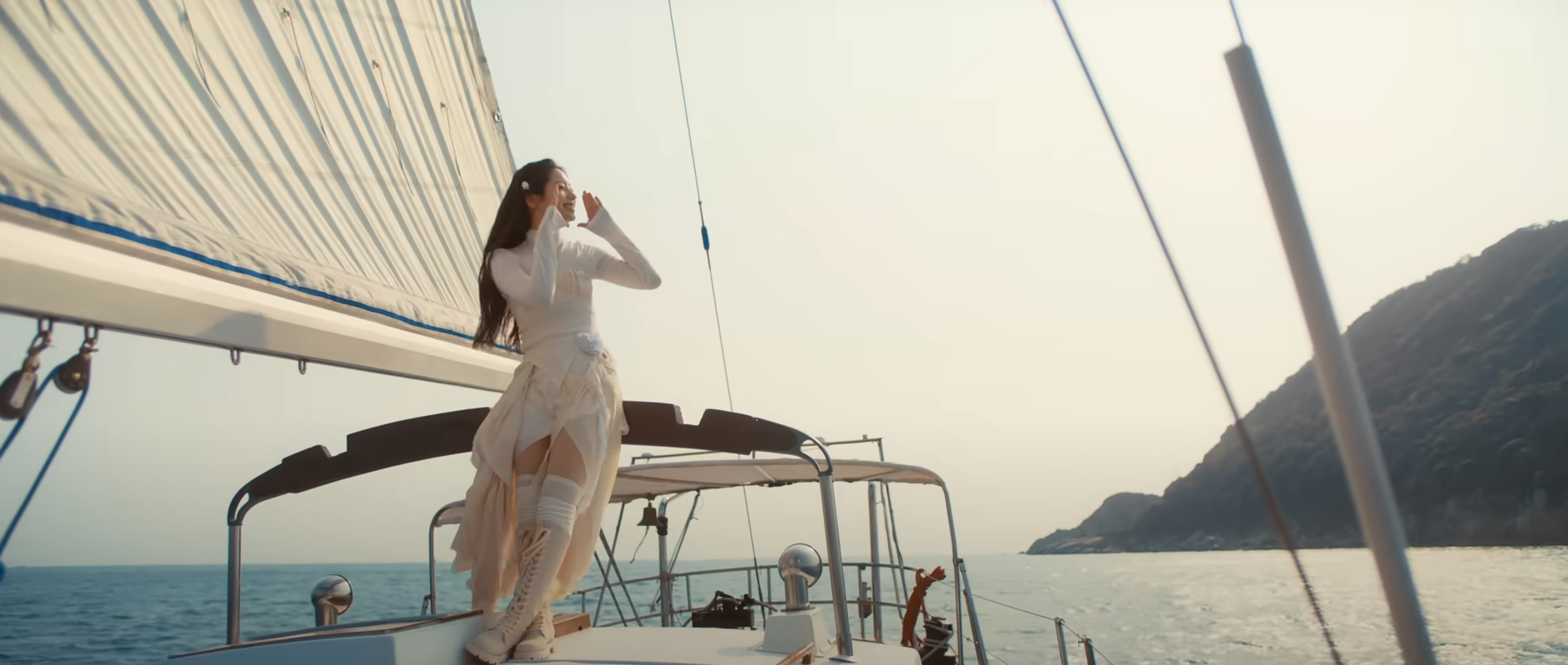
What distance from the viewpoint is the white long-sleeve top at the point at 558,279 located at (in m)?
2.90

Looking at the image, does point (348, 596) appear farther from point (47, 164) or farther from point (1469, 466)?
point (1469, 466)

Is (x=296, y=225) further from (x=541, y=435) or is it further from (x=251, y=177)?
(x=541, y=435)

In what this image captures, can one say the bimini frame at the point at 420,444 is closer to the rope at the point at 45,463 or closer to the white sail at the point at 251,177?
the white sail at the point at 251,177

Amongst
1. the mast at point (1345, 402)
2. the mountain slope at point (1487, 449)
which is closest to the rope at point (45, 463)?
the mast at point (1345, 402)

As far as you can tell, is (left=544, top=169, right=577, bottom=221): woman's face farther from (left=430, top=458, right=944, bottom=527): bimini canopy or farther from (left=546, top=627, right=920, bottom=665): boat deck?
(left=430, top=458, right=944, bottom=527): bimini canopy

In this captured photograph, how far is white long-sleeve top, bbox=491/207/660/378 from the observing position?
2.90 m

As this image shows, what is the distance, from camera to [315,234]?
2811 mm

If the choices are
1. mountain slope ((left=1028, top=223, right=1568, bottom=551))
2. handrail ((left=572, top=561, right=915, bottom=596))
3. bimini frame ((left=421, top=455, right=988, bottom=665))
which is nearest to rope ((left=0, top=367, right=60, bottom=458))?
bimini frame ((left=421, top=455, right=988, bottom=665))

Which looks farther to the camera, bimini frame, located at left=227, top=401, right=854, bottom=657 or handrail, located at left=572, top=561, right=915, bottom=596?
handrail, located at left=572, top=561, right=915, bottom=596

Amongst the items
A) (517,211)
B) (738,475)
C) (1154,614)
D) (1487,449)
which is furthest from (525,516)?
(1487,449)

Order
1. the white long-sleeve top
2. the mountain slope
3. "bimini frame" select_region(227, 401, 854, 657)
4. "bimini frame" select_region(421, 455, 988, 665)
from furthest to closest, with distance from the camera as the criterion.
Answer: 1. the mountain slope
2. "bimini frame" select_region(421, 455, 988, 665)
3. "bimini frame" select_region(227, 401, 854, 657)
4. the white long-sleeve top

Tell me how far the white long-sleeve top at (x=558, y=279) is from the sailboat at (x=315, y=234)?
→ 370 mm

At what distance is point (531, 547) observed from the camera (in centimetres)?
280

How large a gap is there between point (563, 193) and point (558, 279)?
312 millimetres
